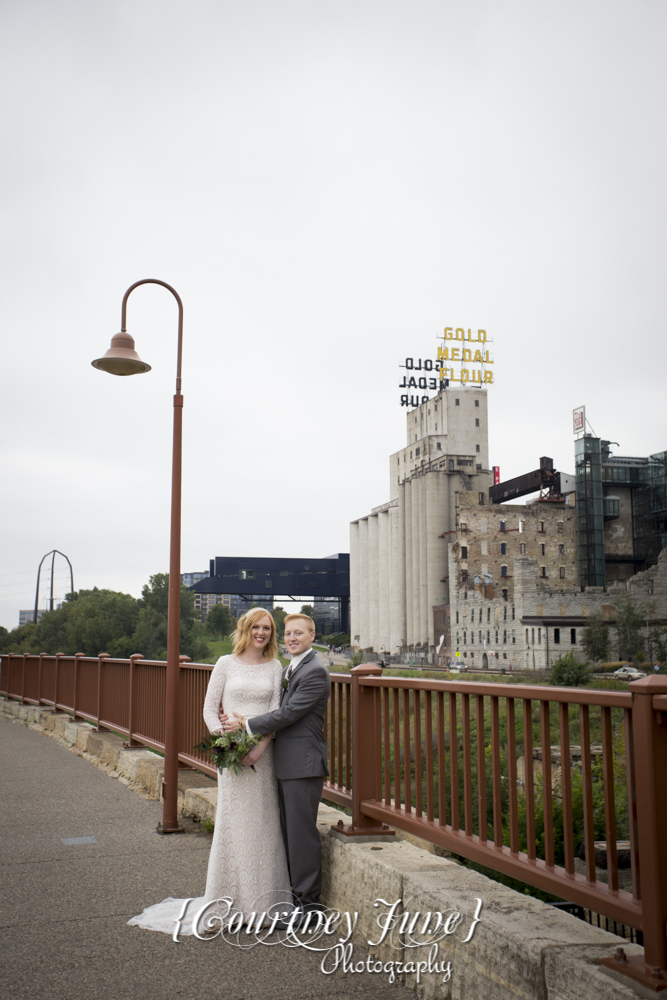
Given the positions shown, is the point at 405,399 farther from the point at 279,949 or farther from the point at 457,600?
the point at 279,949

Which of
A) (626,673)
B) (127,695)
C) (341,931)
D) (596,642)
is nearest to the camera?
(341,931)

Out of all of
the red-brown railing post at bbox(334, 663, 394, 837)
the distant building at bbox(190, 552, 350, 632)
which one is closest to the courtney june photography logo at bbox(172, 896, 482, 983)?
the red-brown railing post at bbox(334, 663, 394, 837)

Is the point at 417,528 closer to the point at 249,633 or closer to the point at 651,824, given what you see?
the point at 249,633

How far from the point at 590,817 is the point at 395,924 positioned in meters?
1.68

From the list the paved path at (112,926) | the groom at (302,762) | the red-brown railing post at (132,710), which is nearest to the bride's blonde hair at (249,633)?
the groom at (302,762)

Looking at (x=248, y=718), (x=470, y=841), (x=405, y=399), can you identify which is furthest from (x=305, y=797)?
(x=405, y=399)

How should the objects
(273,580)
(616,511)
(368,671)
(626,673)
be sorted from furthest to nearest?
(273,580)
(616,511)
(626,673)
(368,671)

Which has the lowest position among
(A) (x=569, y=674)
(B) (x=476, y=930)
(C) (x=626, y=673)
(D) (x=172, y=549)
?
(C) (x=626, y=673)

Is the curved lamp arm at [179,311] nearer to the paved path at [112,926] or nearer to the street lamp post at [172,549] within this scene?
the street lamp post at [172,549]

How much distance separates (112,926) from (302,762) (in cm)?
159

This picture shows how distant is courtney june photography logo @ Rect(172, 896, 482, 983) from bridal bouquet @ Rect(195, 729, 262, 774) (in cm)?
84

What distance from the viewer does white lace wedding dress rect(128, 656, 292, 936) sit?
17.5ft

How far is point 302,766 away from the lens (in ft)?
17.6

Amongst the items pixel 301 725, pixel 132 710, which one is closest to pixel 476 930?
pixel 301 725
